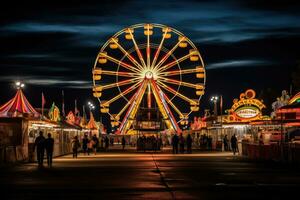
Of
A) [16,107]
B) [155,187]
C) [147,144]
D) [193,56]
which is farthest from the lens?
[193,56]

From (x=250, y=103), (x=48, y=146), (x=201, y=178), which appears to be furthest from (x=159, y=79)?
(x=201, y=178)

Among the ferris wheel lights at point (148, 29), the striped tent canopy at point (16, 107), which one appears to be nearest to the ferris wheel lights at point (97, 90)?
the ferris wheel lights at point (148, 29)

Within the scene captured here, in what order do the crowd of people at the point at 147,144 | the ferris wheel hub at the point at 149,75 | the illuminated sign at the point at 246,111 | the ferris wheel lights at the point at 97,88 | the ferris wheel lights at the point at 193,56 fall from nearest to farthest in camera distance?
the illuminated sign at the point at 246,111, the crowd of people at the point at 147,144, the ferris wheel hub at the point at 149,75, the ferris wheel lights at the point at 97,88, the ferris wheel lights at the point at 193,56

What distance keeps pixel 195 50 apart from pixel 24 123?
35.4m

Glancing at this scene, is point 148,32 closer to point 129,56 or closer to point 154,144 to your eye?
point 129,56

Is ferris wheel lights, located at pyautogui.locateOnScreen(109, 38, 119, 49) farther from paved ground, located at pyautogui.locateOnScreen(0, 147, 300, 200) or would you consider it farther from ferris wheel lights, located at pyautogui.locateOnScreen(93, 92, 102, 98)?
paved ground, located at pyautogui.locateOnScreen(0, 147, 300, 200)

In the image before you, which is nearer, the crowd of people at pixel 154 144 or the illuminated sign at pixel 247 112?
the crowd of people at pixel 154 144

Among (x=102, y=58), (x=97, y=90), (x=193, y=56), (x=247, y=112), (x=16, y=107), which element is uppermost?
(x=193, y=56)

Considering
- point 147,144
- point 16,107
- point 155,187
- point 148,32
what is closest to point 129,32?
point 148,32

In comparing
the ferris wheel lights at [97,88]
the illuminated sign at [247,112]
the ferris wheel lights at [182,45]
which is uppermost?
the ferris wheel lights at [182,45]

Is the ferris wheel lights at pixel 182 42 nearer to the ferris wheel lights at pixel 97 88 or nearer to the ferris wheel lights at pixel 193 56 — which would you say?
the ferris wheel lights at pixel 193 56

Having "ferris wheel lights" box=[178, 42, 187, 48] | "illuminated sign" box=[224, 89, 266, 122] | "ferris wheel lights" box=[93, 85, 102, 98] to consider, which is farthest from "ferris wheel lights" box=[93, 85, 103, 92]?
"illuminated sign" box=[224, 89, 266, 122]

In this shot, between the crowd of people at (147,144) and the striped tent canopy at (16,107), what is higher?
the striped tent canopy at (16,107)

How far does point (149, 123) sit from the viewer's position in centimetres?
7069
